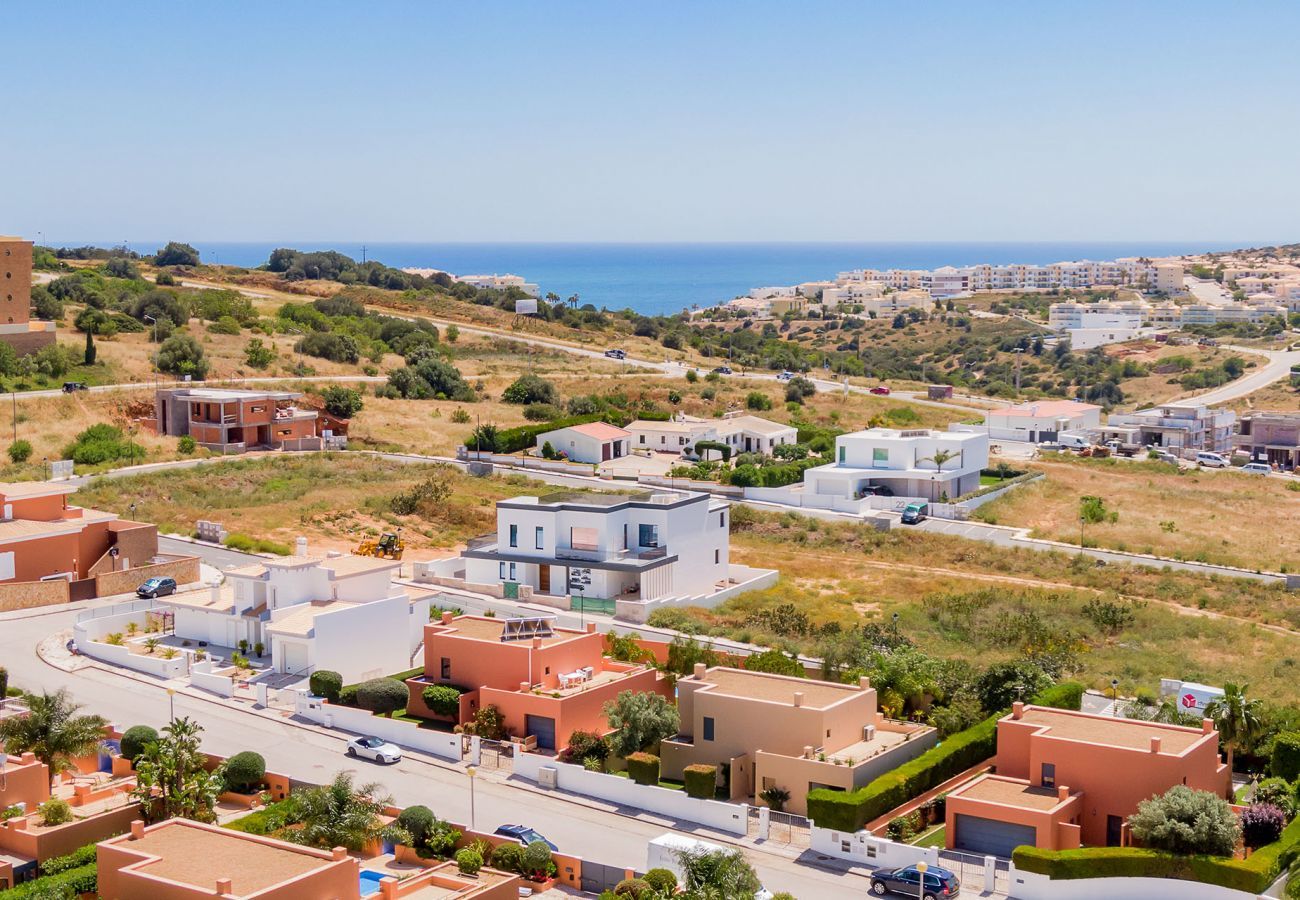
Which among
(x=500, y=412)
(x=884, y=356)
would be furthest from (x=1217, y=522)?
(x=884, y=356)

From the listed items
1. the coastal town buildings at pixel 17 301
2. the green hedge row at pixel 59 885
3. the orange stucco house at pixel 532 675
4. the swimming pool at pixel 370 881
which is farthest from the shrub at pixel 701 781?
the coastal town buildings at pixel 17 301

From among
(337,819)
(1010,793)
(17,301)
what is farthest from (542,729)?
(17,301)

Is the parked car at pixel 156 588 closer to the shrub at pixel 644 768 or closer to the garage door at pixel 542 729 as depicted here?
the garage door at pixel 542 729

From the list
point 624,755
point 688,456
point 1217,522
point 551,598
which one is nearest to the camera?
point 624,755

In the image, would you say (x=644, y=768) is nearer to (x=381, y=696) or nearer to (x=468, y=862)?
(x=468, y=862)

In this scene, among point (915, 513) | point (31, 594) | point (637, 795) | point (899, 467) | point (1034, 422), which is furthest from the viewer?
point (1034, 422)

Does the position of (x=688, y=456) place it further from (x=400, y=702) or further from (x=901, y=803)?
(x=901, y=803)
